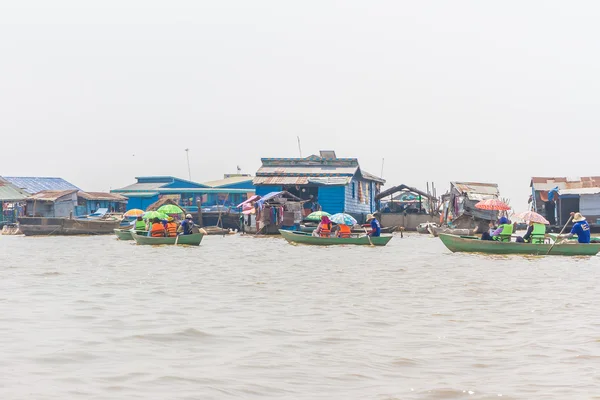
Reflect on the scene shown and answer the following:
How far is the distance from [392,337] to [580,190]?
126 ft

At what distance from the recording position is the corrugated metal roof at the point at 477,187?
152 feet

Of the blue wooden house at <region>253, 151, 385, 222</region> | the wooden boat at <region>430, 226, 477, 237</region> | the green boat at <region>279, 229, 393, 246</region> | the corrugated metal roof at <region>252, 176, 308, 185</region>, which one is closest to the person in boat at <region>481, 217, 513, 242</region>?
the green boat at <region>279, 229, 393, 246</region>

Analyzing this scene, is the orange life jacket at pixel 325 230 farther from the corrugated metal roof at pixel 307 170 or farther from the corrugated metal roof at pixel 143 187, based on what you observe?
the corrugated metal roof at pixel 143 187

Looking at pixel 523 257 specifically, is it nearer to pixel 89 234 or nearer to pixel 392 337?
pixel 392 337

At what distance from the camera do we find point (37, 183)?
61.9 meters

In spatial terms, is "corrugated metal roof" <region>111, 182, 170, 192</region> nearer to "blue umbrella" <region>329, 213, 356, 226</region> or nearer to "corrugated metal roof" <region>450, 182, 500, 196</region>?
"corrugated metal roof" <region>450, 182, 500, 196</region>

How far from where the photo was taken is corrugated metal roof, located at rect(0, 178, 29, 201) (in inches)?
2146

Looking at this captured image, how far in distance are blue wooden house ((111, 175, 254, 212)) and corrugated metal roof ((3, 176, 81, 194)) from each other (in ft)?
18.6

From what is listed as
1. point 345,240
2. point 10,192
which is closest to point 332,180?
point 345,240

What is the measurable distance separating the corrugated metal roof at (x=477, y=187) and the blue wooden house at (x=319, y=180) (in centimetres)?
636

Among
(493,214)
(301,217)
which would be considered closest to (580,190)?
(493,214)

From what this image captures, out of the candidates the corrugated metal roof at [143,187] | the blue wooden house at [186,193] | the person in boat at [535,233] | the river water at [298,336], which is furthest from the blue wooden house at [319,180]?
the river water at [298,336]

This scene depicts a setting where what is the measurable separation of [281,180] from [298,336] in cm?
3618

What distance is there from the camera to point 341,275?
17.1 meters
